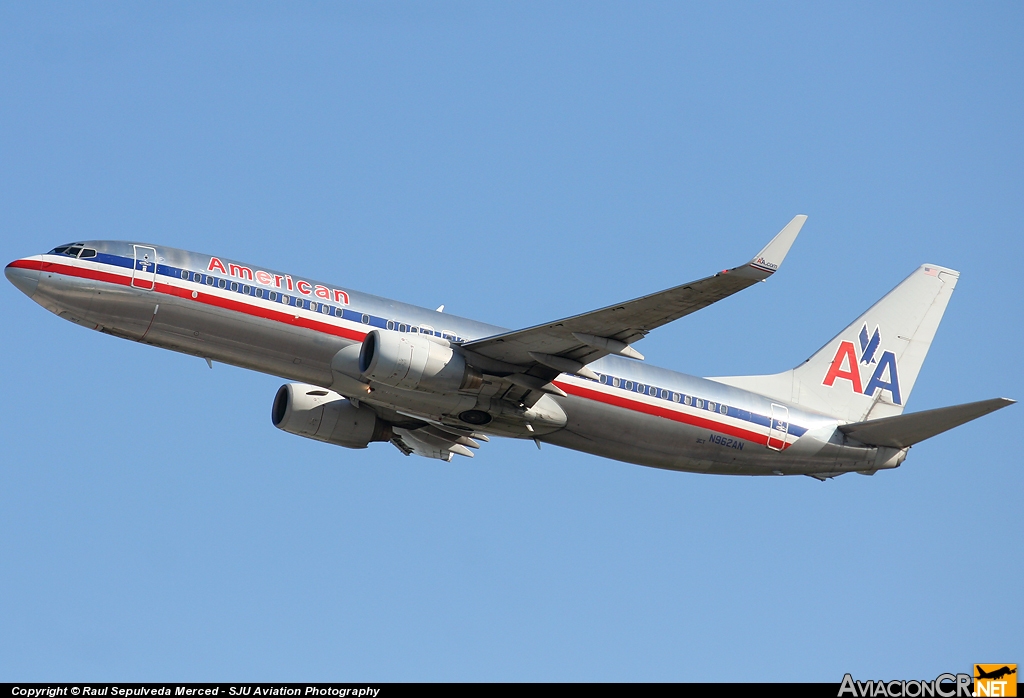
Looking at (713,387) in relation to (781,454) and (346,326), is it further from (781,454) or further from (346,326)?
(346,326)

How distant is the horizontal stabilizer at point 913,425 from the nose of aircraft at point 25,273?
2563 cm

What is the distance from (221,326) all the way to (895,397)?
80.2 ft

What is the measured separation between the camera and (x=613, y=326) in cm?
3241

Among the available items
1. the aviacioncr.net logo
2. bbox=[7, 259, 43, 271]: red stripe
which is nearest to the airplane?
bbox=[7, 259, 43, 271]: red stripe

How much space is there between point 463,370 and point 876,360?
57.5 ft

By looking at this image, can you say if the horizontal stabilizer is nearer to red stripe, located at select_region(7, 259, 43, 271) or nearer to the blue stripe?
the blue stripe

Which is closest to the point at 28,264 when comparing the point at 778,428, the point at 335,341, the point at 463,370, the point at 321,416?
the point at 335,341

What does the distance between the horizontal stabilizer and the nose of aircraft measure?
84.1 feet

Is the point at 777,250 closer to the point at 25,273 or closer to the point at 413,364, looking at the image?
the point at 413,364

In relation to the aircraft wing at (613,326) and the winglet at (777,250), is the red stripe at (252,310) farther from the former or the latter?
the winglet at (777,250)

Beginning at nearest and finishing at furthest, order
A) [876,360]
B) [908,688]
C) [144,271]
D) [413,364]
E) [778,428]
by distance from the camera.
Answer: [908,688]
[413,364]
[144,271]
[778,428]
[876,360]

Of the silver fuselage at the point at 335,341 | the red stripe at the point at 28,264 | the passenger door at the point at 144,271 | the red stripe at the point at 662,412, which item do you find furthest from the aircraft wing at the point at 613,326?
the red stripe at the point at 28,264

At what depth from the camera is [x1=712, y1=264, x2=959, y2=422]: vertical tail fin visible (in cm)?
4200

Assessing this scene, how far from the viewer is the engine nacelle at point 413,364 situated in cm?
3306
